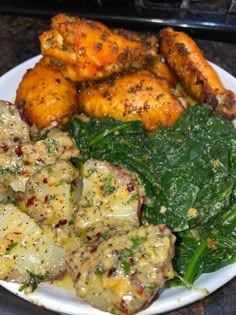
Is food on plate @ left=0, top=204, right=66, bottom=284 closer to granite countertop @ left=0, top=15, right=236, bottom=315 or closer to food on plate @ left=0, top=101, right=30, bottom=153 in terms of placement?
food on plate @ left=0, top=101, right=30, bottom=153

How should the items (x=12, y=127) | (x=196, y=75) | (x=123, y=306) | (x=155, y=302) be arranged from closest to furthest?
(x=123, y=306) < (x=155, y=302) < (x=12, y=127) < (x=196, y=75)

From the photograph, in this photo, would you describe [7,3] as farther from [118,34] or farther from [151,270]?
[151,270]

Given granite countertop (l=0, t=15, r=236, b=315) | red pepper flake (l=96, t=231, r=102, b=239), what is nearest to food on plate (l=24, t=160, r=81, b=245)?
red pepper flake (l=96, t=231, r=102, b=239)

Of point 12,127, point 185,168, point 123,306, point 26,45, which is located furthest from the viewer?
point 26,45

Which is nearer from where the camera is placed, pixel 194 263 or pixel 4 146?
pixel 194 263

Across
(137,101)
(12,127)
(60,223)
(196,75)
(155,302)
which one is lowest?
(155,302)

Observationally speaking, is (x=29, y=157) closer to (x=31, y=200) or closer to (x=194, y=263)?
(x=31, y=200)

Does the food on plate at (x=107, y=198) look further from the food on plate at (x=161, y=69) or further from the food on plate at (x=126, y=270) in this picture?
the food on plate at (x=161, y=69)

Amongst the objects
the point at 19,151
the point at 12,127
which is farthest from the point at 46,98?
the point at 19,151
